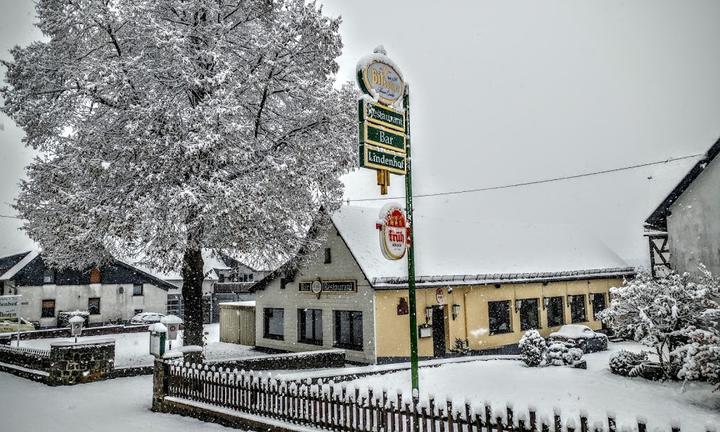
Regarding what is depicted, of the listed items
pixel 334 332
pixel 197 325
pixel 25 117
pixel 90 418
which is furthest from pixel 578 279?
pixel 25 117

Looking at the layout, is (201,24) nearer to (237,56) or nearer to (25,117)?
(237,56)

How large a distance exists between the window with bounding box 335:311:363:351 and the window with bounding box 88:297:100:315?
29.2m

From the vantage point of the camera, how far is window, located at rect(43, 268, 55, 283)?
125 ft

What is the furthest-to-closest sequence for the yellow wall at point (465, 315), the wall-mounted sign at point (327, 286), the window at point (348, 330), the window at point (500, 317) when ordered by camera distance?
the window at point (500, 317) → the wall-mounted sign at point (327, 286) → the window at point (348, 330) → the yellow wall at point (465, 315)

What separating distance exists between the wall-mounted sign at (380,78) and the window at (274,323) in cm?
1640

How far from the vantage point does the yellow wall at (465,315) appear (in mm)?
18906

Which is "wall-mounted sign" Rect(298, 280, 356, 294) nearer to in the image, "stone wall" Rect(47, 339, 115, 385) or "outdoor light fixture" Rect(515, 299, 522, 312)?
"stone wall" Rect(47, 339, 115, 385)

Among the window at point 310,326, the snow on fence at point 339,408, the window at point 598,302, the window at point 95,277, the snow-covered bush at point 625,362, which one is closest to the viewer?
the snow on fence at point 339,408

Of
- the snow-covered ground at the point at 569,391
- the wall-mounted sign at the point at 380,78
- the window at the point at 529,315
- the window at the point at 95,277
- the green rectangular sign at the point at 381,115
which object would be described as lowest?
the snow-covered ground at the point at 569,391

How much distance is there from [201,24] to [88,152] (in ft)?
18.5

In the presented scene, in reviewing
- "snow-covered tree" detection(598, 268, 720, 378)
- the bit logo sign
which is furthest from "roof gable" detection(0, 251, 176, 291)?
"snow-covered tree" detection(598, 268, 720, 378)

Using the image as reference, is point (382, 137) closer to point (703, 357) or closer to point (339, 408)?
point (339, 408)

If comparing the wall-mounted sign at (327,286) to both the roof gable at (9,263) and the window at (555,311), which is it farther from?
the roof gable at (9,263)

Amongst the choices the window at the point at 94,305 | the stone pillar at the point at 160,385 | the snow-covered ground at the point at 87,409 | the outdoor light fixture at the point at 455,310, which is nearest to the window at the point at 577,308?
the outdoor light fixture at the point at 455,310
